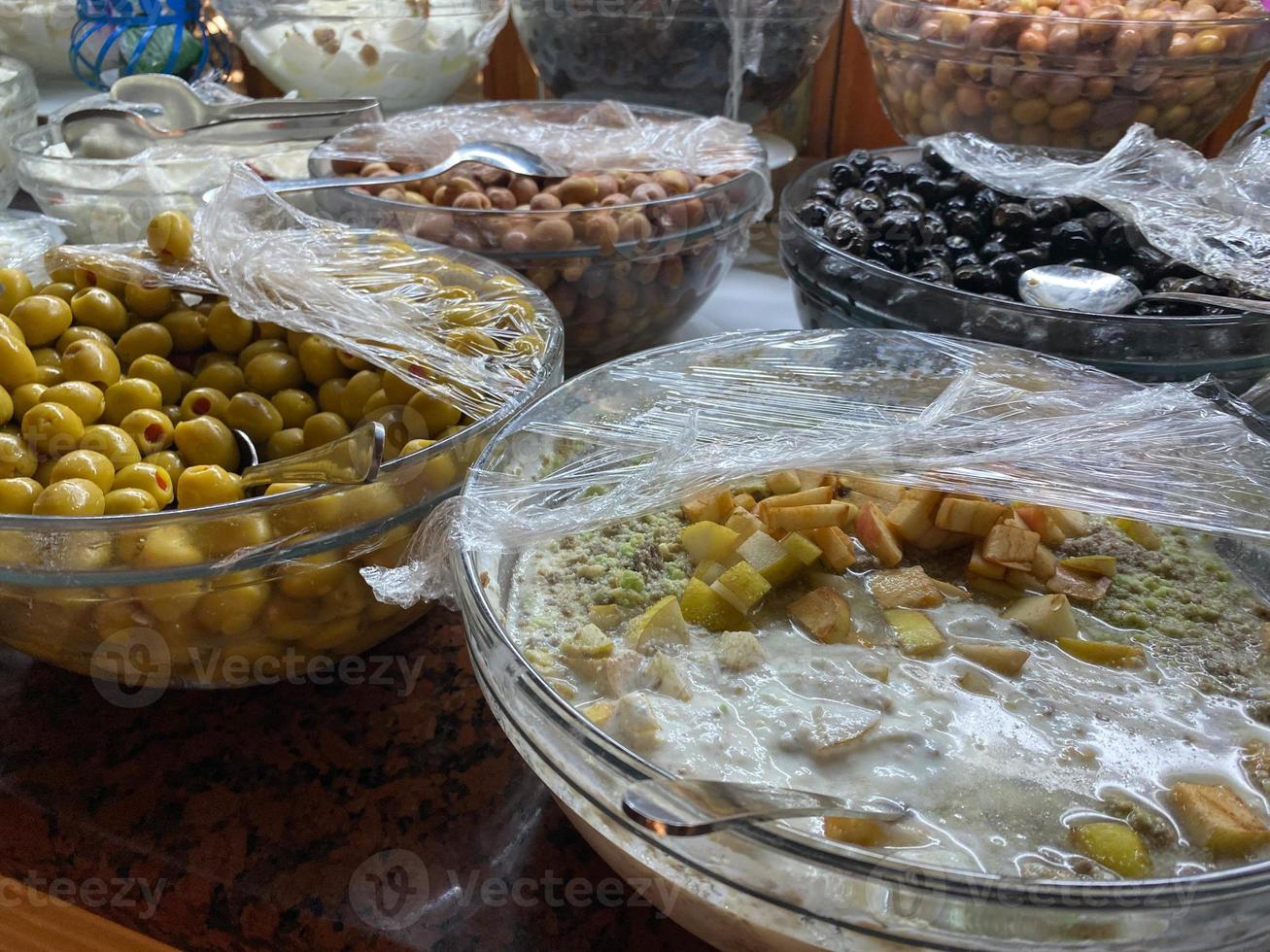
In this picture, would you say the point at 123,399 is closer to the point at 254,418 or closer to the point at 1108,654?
the point at 254,418

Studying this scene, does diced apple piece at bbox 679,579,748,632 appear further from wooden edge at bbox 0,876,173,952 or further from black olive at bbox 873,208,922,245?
black olive at bbox 873,208,922,245

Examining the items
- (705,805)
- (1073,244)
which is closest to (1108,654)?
(705,805)

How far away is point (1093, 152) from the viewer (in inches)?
41.2

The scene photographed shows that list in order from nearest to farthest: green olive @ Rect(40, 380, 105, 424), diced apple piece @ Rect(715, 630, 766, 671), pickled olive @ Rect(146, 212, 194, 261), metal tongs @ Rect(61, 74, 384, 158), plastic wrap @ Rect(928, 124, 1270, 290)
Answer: diced apple piece @ Rect(715, 630, 766, 671)
green olive @ Rect(40, 380, 105, 424)
pickled olive @ Rect(146, 212, 194, 261)
plastic wrap @ Rect(928, 124, 1270, 290)
metal tongs @ Rect(61, 74, 384, 158)

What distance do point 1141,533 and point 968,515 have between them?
118mm

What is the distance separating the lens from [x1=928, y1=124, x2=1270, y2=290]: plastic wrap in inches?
32.5

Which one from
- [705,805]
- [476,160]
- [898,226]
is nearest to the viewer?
[705,805]

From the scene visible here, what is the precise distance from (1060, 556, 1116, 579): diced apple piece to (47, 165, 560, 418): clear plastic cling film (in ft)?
1.09

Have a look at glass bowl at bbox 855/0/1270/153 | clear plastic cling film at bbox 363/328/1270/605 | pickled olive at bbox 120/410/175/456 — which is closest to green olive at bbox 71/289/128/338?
pickled olive at bbox 120/410/175/456

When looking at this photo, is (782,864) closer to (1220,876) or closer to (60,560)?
(1220,876)

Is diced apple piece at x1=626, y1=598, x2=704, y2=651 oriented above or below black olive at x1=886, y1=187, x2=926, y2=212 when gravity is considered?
below

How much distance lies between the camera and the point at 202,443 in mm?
605

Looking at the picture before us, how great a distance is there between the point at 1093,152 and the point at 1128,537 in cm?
62

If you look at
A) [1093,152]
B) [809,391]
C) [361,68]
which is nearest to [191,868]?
[809,391]
